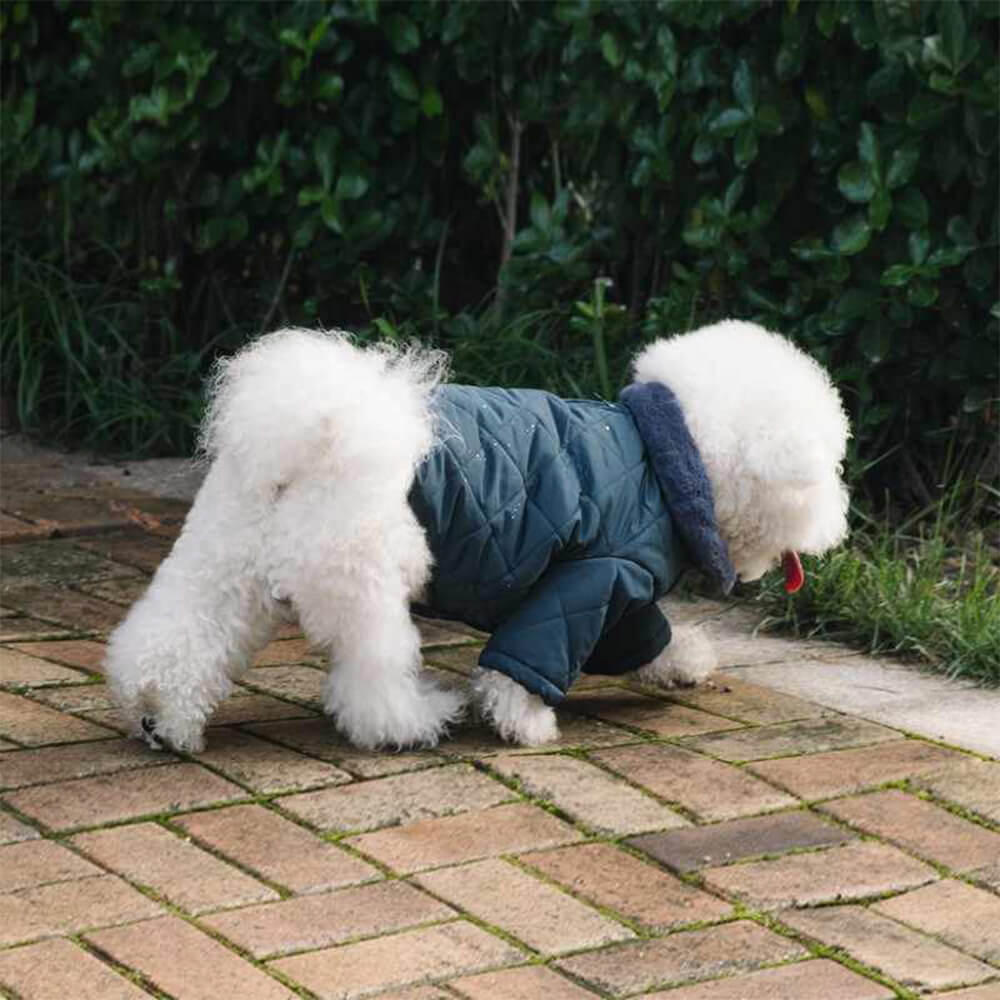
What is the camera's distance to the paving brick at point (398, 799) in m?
3.38

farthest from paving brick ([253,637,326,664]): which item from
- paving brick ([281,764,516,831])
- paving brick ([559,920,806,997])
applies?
paving brick ([559,920,806,997])

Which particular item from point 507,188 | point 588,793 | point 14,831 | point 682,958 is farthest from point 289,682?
point 507,188

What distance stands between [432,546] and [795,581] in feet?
2.73

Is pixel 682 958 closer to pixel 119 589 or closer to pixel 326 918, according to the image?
pixel 326 918

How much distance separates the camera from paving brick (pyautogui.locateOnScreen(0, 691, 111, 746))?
373 centimetres

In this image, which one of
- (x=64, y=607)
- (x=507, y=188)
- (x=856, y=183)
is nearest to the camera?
(x=64, y=607)

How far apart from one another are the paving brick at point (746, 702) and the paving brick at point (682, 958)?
104 centimetres

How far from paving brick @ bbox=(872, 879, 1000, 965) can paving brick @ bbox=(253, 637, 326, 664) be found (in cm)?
162

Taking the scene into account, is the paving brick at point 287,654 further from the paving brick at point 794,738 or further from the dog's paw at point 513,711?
the paving brick at point 794,738

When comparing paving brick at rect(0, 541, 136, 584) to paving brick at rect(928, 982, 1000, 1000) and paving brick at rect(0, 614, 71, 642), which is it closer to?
paving brick at rect(0, 614, 71, 642)

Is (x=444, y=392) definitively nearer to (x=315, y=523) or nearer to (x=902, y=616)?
(x=315, y=523)

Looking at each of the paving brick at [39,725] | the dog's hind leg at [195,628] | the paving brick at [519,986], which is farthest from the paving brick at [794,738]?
the paving brick at [39,725]

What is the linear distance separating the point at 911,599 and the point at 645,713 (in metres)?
0.87

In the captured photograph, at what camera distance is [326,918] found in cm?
298
